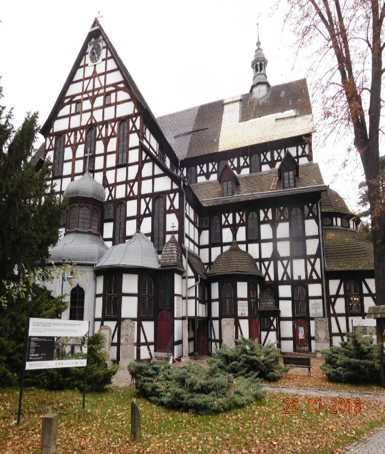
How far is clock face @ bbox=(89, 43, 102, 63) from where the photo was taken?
2547 cm

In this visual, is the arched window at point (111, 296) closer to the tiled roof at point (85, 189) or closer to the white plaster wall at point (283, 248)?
the tiled roof at point (85, 189)

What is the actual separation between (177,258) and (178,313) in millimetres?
2688

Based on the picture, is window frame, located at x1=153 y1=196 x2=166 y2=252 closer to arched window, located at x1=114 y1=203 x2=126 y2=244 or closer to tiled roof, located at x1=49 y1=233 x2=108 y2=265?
arched window, located at x1=114 y1=203 x2=126 y2=244

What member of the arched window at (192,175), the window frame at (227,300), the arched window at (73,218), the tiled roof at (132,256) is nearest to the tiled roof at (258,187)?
the arched window at (192,175)

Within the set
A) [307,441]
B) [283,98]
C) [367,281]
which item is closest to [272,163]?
[283,98]

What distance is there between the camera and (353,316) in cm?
2133

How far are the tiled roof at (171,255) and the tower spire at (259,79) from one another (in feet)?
57.9

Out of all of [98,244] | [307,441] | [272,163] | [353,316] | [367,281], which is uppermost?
[272,163]

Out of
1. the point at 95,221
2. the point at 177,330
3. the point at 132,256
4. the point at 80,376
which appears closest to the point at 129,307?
the point at 132,256

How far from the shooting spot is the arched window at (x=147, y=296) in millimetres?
18987

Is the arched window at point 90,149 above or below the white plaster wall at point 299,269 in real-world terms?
above

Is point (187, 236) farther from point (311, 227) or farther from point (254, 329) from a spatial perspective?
point (311, 227)

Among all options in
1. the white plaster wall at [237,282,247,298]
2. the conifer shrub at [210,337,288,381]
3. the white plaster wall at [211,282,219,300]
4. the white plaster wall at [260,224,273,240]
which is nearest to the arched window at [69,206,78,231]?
the white plaster wall at [211,282,219,300]

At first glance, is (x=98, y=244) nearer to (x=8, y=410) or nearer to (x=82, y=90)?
(x=82, y=90)
